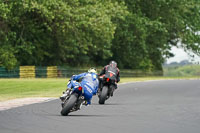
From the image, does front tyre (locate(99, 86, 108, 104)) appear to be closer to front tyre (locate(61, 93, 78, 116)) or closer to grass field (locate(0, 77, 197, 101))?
grass field (locate(0, 77, 197, 101))

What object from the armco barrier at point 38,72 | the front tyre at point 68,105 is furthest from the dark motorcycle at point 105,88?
the armco barrier at point 38,72

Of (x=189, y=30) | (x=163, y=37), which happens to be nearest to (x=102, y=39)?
(x=163, y=37)

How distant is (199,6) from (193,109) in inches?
2034

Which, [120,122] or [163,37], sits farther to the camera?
[163,37]

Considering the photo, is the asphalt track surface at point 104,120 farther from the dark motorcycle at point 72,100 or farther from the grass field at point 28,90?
the grass field at point 28,90

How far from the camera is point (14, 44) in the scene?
1913 inches

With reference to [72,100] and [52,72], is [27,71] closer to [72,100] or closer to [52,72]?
[52,72]

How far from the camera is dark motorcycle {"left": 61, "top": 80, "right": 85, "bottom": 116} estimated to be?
15.0 metres

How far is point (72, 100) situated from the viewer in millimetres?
15109

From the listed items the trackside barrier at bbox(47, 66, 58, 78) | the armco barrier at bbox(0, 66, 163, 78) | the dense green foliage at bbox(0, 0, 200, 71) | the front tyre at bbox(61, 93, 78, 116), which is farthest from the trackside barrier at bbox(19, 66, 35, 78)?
the front tyre at bbox(61, 93, 78, 116)

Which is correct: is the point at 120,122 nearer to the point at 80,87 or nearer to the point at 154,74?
the point at 80,87

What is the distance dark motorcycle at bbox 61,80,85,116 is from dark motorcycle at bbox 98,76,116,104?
4236 mm

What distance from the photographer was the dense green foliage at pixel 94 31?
45.0m

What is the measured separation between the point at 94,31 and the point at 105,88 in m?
28.4
